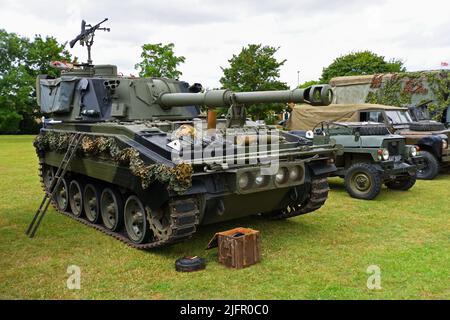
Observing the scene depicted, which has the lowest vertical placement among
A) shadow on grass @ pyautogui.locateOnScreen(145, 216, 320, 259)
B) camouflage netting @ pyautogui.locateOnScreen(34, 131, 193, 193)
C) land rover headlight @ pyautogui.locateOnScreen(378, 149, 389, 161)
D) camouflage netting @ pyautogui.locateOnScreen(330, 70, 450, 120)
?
shadow on grass @ pyautogui.locateOnScreen(145, 216, 320, 259)

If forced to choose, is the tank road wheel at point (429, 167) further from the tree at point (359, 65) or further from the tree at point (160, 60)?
the tree at point (359, 65)

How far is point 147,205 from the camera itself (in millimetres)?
6289

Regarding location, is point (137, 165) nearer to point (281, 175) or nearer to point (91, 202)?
point (281, 175)

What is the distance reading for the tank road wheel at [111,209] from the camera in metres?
7.36

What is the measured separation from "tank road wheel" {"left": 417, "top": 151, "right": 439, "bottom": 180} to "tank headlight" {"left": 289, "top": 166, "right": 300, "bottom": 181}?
758 centimetres

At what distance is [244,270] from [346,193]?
5.94 m

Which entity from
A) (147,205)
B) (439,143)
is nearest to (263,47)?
(439,143)

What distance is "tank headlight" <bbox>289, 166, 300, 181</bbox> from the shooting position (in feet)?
21.9

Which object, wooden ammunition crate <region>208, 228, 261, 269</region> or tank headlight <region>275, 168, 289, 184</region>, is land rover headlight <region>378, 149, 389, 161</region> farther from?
wooden ammunition crate <region>208, 228, 261, 269</region>

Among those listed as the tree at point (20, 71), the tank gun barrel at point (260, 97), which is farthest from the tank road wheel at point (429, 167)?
the tree at point (20, 71)

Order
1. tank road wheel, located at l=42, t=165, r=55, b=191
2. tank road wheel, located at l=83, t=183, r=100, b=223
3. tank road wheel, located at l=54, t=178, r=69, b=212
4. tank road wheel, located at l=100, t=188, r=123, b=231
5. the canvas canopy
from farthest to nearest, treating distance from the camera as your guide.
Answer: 1. the canvas canopy
2. tank road wheel, located at l=42, t=165, r=55, b=191
3. tank road wheel, located at l=54, t=178, r=69, b=212
4. tank road wheel, located at l=83, t=183, r=100, b=223
5. tank road wheel, located at l=100, t=188, r=123, b=231

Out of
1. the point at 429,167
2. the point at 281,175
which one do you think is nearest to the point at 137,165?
the point at 281,175

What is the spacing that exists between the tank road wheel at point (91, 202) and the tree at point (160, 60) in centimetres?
2297

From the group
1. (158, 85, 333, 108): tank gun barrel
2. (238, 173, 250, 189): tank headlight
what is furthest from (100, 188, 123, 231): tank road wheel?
(238, 173, 250, 189): tank headlight
